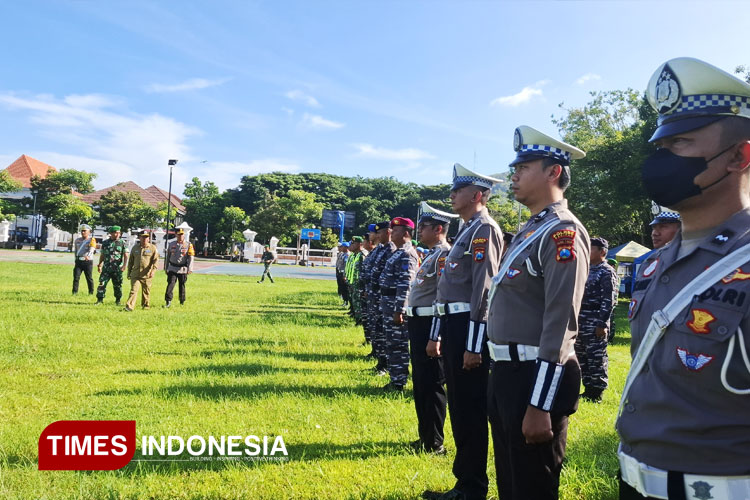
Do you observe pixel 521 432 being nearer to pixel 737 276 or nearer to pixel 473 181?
pixel 737 276

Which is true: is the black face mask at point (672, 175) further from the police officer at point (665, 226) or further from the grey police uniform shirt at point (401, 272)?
the grey police uniform shirt at point (401, 272)

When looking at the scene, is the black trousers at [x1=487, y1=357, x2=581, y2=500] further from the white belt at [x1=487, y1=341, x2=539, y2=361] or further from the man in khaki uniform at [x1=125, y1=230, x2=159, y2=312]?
the man in khaki uniform at [x1=125, y1=230, x2=159, y2=312]

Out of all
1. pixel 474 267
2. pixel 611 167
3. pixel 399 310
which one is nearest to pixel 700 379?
pixel 474 267

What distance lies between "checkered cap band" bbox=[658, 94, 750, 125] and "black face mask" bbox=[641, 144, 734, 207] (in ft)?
0.36

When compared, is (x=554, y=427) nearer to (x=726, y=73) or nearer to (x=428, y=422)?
(x=726, y=73)

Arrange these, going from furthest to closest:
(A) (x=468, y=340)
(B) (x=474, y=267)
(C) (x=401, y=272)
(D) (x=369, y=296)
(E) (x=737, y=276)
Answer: (D) (x=369, y=296) → (C) (x=401, y=272) → (B) (x=474, y=267) → (A) (x=468, y=340) → (E) (x=737, y=276)

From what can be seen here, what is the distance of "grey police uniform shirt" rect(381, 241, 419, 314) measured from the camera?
20.0ft

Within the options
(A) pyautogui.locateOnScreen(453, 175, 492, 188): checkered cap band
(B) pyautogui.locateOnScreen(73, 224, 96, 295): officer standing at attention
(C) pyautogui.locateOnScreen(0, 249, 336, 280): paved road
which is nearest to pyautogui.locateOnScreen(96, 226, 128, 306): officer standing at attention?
(B) pyautogui.locateOnScreen(73, 224, 96, 295): officer standing at attention

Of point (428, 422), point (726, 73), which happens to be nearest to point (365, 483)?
point (428, 422)

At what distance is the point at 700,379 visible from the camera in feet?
4.55

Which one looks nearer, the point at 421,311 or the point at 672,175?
the point at 672,175

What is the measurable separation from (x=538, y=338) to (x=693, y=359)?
1080 millimetres

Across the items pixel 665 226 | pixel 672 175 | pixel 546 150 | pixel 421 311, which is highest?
pixel 546 150

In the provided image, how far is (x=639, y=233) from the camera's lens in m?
32.9
